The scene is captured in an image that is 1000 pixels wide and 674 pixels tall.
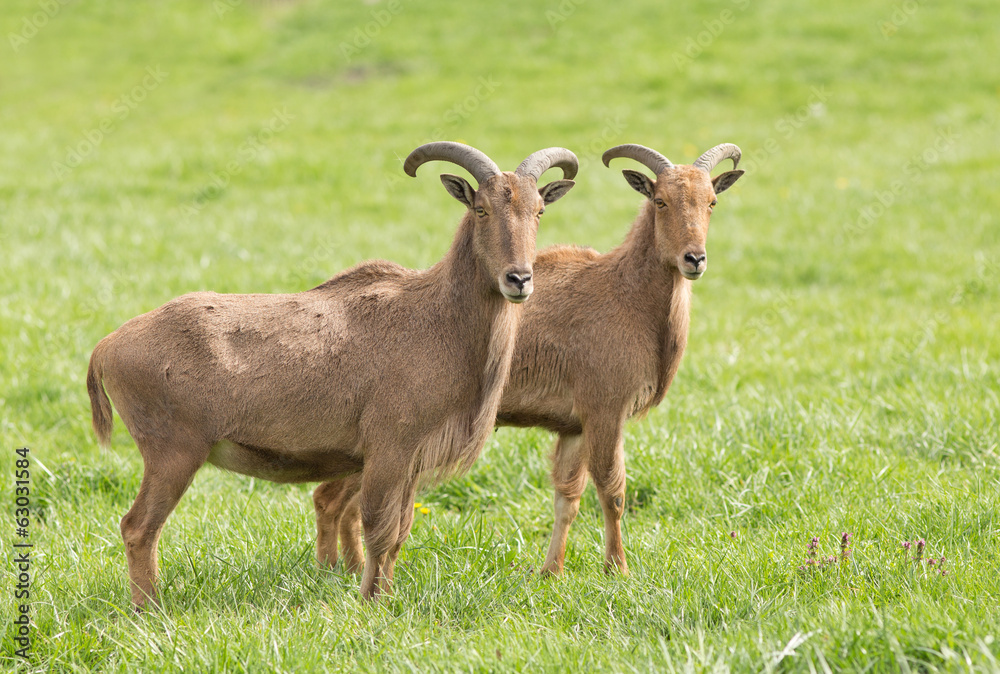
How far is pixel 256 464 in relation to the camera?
4746 mm

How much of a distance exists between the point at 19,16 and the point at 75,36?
5.63ft

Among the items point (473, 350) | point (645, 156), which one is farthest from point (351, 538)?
point (645, 156)

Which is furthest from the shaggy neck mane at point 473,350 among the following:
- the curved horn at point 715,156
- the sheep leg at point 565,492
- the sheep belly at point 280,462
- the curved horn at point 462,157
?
the curved horn at point 715,156

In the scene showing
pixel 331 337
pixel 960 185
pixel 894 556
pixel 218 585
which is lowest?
pixel 218 585

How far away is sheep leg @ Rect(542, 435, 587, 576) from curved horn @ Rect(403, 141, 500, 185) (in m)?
1.72

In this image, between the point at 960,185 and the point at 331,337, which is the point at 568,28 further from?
the point at 331,337

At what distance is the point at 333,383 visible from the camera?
4672 mm

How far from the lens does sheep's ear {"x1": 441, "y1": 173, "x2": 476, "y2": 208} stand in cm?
462

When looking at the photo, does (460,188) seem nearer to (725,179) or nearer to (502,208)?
(502,208)

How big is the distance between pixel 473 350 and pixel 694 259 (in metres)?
1.27

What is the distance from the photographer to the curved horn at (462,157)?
4.56 m

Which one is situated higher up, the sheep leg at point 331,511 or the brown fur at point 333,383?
the brown fur at point 333,383

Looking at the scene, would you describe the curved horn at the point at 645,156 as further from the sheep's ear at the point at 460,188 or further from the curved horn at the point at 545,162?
the sheep's ear at the point at 460,188

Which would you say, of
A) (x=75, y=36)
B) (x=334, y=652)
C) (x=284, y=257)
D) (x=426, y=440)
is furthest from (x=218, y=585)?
(x=75, y=36)
